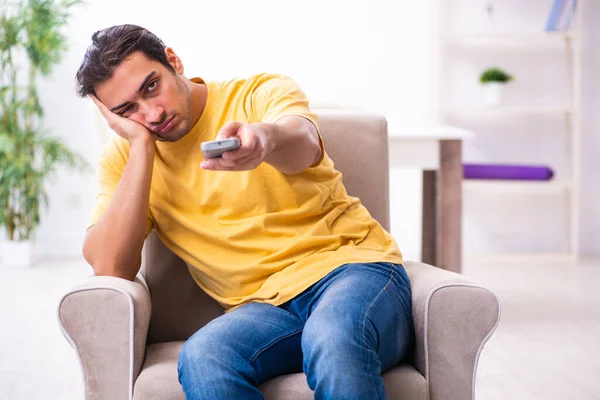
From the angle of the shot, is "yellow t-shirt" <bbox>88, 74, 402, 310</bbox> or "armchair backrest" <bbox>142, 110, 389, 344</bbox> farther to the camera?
"armchair backrest" <bbox>142, 110, 389, 344</bbox>

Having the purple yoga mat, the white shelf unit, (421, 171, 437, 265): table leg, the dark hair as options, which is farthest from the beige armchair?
the white shelf unit

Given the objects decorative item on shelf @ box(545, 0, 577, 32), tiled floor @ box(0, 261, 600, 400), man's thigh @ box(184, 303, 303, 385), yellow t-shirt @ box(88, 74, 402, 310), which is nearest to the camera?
man's thigh @ box(184, 303, 303, 385)

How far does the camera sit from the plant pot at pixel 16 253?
4332mm

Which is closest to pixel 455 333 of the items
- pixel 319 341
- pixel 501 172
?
pixel 319 341

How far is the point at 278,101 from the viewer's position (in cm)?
155

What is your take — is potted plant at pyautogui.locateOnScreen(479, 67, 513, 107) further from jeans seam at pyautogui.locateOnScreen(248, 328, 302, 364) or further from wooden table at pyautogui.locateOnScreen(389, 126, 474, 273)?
jeans seam at pyautogui.locateOnScreen(248, 328, 302, 364)

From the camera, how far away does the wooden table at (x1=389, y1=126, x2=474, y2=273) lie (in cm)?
281

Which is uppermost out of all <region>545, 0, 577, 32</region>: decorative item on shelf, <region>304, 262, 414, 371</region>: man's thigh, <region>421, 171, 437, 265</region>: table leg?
<region>545, 0, 577, 32</region>: decorative item on shelf

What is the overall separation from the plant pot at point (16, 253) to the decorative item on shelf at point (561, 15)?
3.27 m

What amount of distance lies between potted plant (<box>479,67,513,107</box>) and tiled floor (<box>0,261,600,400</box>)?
1.01 metres

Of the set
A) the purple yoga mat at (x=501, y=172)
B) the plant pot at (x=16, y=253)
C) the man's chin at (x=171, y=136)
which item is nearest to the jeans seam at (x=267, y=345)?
the man's chin at (x=171, y=136)

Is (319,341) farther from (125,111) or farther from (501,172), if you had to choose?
(501,172)

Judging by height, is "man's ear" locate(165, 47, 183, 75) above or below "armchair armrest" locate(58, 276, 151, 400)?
above

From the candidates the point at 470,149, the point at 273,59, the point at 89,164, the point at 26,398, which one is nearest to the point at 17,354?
the point at 26,398
